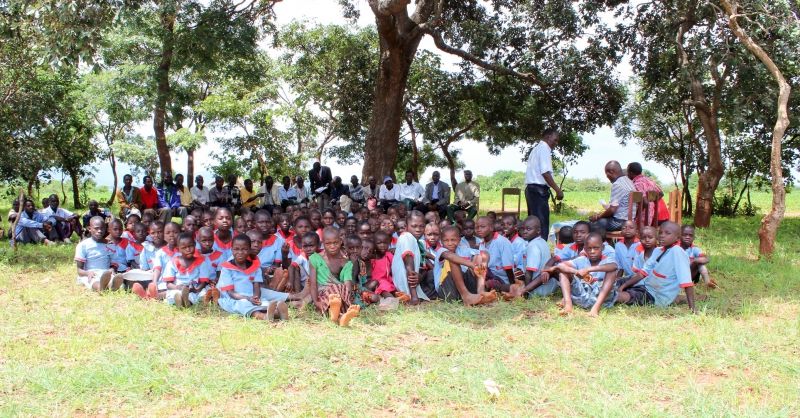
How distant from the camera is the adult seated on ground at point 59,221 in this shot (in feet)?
34.1

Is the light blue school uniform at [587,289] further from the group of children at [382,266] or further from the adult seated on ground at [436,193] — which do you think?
the adult seated on ground at [436,193]

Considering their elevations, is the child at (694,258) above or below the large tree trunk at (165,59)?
below

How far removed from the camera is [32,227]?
33.4ft

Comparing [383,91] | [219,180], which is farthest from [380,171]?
[219,180]

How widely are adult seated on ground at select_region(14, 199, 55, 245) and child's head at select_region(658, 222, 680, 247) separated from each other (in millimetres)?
8891

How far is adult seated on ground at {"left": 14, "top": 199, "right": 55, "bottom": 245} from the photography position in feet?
33.0

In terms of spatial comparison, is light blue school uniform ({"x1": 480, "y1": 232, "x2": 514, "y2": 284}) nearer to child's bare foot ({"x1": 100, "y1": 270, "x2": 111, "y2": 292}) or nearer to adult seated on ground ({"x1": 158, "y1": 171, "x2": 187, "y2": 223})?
child's bare foot ({"x1": 100, "y1": 270, "x2": 111, "y2": 292})

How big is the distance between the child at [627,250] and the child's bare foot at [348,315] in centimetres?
285

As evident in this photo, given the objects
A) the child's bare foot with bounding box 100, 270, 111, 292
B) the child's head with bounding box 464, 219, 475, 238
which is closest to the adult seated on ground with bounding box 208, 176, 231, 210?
the child's bare foot with bounding box 100, 270, 111, 292

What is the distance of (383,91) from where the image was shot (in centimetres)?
1275

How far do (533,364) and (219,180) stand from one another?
28.9ft

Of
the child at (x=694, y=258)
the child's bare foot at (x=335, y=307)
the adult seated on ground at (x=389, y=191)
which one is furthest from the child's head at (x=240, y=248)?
the adult seated on ground at (x=389, y=191)

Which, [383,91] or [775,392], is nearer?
[775,392]

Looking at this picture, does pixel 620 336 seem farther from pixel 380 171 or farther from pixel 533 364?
pixel 380 171
